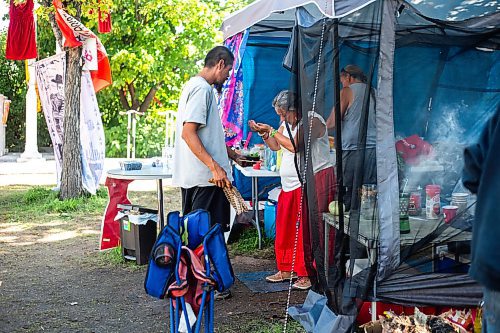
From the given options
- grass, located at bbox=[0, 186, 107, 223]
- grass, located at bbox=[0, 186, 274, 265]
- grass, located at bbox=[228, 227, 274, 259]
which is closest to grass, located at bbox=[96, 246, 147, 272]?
grass, located at bbox=[228, 227, 274, 259]

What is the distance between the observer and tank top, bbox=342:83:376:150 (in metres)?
3.42

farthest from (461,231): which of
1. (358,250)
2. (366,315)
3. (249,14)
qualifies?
(249,14)

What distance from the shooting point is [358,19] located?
11.4 feet

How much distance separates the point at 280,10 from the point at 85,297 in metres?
2.61

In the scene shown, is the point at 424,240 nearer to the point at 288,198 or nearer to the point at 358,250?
the point at 358,250

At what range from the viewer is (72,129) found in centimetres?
A: 882

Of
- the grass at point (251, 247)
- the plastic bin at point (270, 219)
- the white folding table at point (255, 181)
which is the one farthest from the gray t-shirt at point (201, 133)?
the plastic bin at point (270, 219)

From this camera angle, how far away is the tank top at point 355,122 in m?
3.42

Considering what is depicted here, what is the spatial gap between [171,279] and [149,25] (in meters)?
12.8

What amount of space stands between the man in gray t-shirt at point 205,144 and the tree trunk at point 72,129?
4850 mm

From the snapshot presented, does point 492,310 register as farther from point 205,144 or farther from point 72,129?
point 72,129

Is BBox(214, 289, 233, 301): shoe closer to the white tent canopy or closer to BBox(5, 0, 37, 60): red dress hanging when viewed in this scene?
the white tent canopy

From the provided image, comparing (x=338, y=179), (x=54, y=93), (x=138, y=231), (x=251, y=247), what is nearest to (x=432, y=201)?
(x=338, y=179)

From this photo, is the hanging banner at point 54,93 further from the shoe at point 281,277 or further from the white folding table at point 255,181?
the shoe at point 281,277
